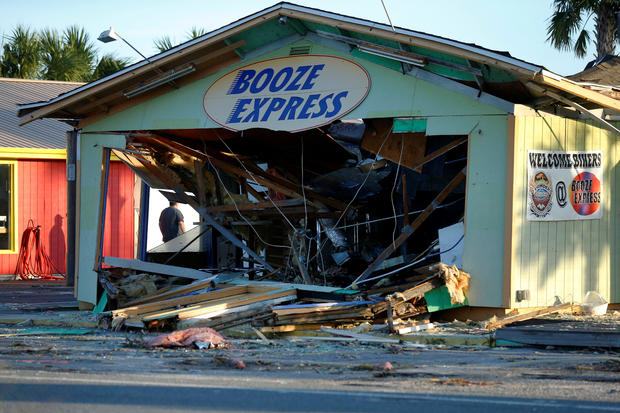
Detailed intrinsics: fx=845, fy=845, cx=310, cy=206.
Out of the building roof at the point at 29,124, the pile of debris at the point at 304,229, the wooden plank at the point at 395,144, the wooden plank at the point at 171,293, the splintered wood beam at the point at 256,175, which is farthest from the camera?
the building roof at the point at 29,124

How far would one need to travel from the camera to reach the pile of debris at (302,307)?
35.2 feet

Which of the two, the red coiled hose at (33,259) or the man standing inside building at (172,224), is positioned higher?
the man standing inside building at (172,224)

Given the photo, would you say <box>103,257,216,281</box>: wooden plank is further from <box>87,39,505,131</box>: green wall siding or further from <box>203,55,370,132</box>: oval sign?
<box>203,55,370,132</box>: oval sign

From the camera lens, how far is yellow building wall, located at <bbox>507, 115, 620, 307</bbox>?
1118cm

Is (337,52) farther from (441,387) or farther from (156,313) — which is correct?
(441,387)

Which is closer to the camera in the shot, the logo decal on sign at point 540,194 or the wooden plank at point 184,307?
the wooden plank at point 184,307

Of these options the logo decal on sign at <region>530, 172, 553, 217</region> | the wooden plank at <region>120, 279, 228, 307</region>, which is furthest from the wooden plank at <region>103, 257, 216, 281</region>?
the logo decal on sign at <region>530, 172, 553, 217</region>

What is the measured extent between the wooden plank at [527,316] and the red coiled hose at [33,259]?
13.4 m

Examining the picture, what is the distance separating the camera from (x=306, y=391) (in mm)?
6719

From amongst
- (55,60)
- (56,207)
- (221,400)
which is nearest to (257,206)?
(221,400)

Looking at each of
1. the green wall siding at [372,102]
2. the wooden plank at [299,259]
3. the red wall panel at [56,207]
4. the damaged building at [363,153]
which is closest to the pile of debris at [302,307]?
the damaged building at [363,153]

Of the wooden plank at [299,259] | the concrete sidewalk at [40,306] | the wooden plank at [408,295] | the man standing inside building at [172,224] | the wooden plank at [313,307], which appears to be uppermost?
the man standing inside building at [172,224]

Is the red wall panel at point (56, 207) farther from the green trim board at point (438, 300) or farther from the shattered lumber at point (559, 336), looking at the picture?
the shattered lumber at point (559, 336)

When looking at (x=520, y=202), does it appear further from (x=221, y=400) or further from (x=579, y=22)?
(x=579, y=22)
